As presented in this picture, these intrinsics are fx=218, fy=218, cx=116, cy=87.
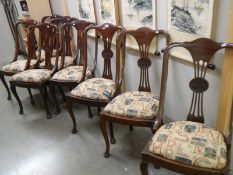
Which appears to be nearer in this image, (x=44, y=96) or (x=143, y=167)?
(x=143, y=167)

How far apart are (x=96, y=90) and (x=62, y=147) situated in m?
0.64

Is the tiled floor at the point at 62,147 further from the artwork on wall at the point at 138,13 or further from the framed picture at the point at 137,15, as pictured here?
the artwork on wall at the point at 138,13

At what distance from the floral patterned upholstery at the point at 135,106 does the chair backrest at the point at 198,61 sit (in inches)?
4.9

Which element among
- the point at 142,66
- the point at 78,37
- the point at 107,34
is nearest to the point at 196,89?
the point at 142,66

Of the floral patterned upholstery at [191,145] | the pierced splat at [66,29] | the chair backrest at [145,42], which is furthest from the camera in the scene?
the pierced splat at [66,29]

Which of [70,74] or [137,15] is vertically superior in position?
[137,15]

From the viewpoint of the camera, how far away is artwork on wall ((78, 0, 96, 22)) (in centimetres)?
244

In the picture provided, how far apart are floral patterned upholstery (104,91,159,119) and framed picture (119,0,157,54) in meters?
0.43

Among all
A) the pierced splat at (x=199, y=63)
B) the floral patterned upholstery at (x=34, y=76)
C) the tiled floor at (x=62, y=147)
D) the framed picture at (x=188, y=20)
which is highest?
the framed picture at (x=188, y=20)

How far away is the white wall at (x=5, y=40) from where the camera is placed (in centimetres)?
441

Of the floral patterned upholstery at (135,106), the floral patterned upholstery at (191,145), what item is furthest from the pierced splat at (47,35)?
the floral patterned upholstery at (191,145)

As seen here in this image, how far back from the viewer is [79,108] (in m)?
2.69

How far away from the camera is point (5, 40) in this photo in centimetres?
462

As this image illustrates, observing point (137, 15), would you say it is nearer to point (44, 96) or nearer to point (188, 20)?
point (188, 20)
